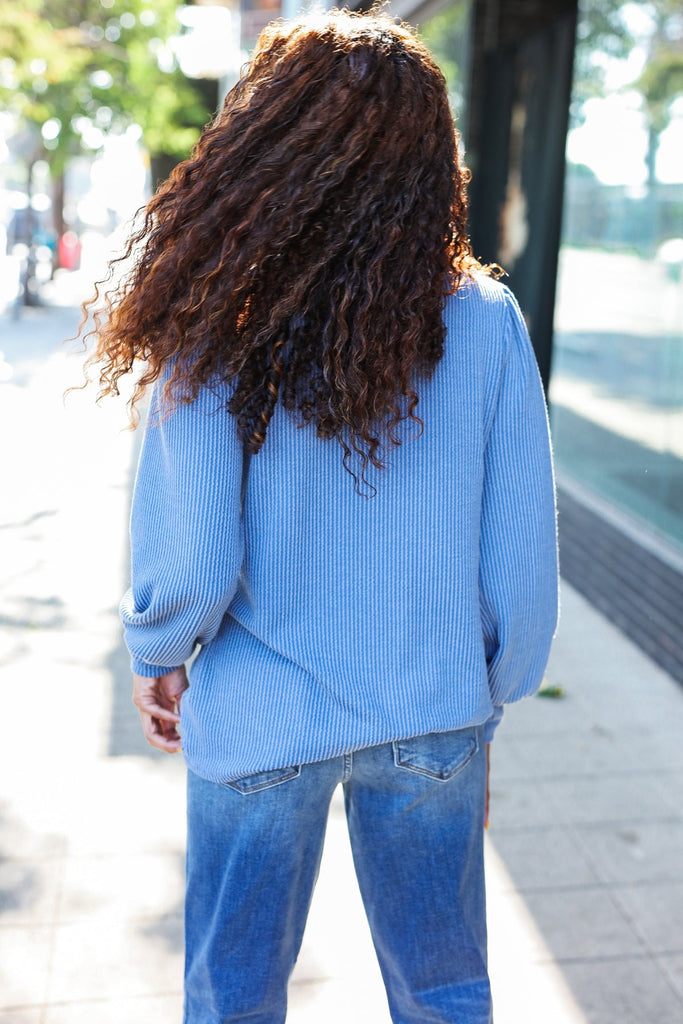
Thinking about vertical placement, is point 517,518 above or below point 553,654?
above

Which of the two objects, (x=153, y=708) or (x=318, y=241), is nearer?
(x=318, y=241)

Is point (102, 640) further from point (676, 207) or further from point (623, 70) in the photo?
point (623, 70)

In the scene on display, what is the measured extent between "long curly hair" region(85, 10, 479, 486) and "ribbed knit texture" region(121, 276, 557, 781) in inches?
2.5

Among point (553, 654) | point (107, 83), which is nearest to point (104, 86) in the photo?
point (107, 83)

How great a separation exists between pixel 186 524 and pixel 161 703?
446mm

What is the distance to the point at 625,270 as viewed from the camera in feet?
17.6

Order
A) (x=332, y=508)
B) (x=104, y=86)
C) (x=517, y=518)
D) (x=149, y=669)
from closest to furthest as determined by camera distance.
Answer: (x=332, y=508) < (x=517, y=518) < (x=149, y=669) < (x=104, y=86)

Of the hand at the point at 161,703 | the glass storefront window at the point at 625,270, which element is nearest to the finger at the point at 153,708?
the hand at the point at 161,703

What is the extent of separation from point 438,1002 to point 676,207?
3.86 metres

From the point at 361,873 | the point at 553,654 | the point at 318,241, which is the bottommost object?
the point at 553,654

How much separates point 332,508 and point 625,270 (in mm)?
4184

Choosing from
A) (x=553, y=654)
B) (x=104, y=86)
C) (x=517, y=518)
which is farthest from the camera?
(x=104, y=86)

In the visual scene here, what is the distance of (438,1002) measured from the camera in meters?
1.76

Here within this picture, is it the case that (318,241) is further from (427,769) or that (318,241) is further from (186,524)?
(427,769)
